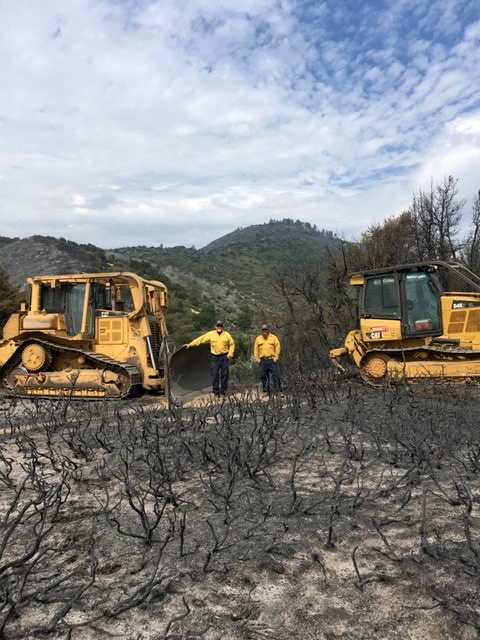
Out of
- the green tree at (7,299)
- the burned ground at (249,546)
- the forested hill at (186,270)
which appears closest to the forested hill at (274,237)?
the forested hill at (186,270)

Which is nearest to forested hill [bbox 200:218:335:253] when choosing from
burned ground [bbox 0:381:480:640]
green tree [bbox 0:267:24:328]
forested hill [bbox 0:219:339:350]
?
forested hill [bbox 0:219:339:350]

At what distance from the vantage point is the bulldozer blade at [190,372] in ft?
34.9

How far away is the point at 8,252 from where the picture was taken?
47.8m

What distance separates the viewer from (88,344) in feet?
36.8

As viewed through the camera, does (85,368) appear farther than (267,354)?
Yes

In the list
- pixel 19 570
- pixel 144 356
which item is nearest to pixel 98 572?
pixel 19 570

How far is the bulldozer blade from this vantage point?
34.9ft

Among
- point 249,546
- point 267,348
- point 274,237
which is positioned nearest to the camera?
point 249,546

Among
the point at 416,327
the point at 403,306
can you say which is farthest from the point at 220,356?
the point at 416,327

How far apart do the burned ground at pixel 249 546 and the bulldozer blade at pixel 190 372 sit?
4.89 m

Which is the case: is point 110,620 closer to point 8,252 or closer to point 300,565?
point 300,565

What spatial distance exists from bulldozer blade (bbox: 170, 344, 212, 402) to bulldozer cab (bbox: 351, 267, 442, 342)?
344 cm

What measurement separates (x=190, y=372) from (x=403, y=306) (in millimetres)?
4597

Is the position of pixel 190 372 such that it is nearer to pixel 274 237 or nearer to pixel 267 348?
pixel 267 348
